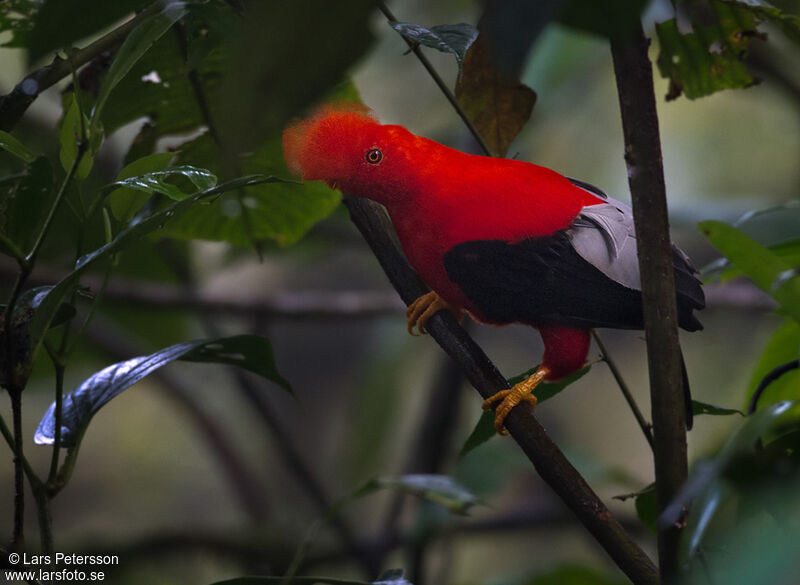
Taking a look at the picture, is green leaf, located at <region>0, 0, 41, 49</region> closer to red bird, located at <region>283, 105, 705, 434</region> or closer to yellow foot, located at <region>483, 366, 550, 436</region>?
red bird, located at <region>283, 105, 705, 434</region>

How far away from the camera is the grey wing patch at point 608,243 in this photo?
29.1 inches

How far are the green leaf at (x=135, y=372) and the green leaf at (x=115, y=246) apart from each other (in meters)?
0.13

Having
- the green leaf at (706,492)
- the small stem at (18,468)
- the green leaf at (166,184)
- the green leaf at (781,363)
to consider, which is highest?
the green leaf at (166,184)

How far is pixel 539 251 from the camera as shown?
2.50ft

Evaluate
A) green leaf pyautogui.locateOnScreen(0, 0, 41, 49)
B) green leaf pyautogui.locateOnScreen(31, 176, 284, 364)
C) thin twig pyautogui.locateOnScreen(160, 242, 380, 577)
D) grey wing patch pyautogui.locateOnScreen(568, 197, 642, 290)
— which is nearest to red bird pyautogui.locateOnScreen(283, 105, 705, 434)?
grey wing patch pyautogui.locateOnScreen(568, 197, 642, 290)

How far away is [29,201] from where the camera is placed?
1.90ft

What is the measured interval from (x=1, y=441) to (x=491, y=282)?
287 centimetres

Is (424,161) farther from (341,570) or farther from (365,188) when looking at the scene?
(341,570)

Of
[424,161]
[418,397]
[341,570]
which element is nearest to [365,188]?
Result: [424,161]

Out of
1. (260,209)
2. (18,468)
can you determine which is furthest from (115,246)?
(260,209)

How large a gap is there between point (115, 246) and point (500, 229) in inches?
15.5

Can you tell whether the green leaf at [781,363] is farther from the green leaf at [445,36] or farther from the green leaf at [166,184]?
the green leaf at [166,184]

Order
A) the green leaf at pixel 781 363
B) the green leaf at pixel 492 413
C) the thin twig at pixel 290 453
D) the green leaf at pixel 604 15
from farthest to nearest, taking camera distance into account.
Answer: the thin twig at pixel 290 453 → the green leaf at pixel 781 363 → the green leaf at pixel 492 413 → the green leaf at pixel 604 15

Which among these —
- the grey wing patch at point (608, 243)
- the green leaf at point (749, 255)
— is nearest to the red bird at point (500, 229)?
the grey wing patch at point (608, 243)
